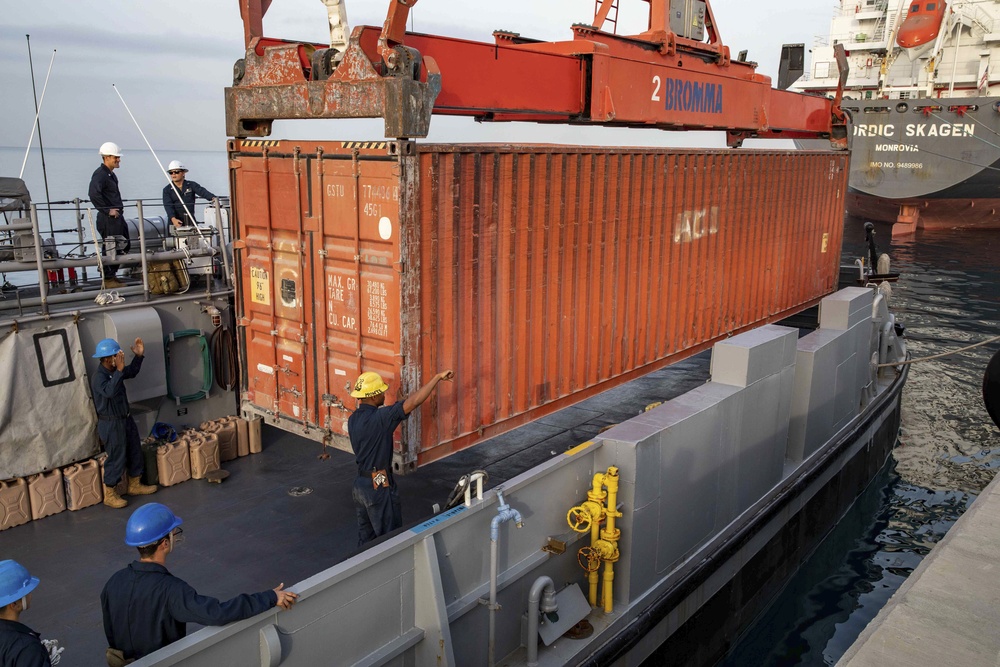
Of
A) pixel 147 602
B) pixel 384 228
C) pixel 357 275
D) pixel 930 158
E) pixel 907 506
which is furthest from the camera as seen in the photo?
pixel 930 158

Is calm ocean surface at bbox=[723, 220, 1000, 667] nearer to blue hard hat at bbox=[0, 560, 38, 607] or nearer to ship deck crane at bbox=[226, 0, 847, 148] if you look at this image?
ship deck crane at bbox=[226, 0, 847, 148]

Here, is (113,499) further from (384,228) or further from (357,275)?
(384,228)

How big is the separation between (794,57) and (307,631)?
71.5ft

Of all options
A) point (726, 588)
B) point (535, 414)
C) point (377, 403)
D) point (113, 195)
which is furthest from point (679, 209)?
point (113, 195)

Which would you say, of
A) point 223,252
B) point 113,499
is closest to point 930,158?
point 223,252

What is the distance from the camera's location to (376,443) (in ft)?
20.2

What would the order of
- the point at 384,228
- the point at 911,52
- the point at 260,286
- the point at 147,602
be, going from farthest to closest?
the point at 911,52 → the point at 260,286 → the point at 384,228 → the point at 147,602

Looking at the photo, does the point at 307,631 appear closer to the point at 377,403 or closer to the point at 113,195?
the point at 377,403

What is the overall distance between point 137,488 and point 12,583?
446 centimetres

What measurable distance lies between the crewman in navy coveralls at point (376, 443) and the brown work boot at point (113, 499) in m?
2.74

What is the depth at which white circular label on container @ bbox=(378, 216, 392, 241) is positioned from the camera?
6371 mm

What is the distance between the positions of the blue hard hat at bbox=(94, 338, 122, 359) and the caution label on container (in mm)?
1316

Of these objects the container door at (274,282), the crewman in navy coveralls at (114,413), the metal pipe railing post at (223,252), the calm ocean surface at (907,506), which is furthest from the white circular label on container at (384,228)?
the calm ocean surface at (907,506)

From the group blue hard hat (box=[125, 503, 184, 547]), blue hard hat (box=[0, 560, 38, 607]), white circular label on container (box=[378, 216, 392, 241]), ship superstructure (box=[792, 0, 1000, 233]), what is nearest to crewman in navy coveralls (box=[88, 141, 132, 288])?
white circular label on container (box=[378, 216, 392, 241])
